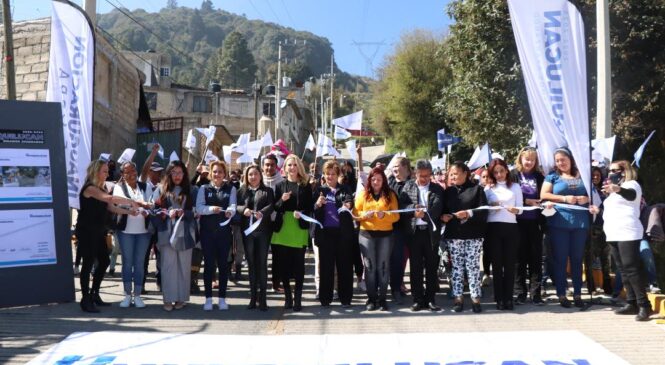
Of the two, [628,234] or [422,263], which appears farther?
[422,263]

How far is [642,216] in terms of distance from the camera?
755 centimetres

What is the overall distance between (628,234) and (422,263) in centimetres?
243

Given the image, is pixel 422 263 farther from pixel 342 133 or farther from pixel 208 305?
pixel 342 133

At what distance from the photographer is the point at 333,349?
5555 millimetres

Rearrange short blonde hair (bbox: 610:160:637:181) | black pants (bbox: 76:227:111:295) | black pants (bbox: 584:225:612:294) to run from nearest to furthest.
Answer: short blonde hair (bbox: 610:160:637:181) < black pants (bbox: 76:227:111:295) < black pants (bbox: 584:225:612:294)

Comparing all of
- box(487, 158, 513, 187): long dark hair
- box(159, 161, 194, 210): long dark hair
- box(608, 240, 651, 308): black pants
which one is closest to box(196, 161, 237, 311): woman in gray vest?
box(159, 161, 194, 210): long dark hair

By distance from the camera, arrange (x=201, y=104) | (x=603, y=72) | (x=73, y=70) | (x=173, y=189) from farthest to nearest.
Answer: (x=201, y=104), (x=603, y=72), (x=73, y=70), (x=173, y=189)

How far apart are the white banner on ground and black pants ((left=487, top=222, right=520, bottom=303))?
128 cm

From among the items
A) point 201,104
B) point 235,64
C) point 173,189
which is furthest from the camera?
point 235,64

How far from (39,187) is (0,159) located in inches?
21.9

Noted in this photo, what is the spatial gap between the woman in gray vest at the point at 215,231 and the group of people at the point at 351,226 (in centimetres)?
1

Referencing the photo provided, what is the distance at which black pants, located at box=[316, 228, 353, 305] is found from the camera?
7.69 m

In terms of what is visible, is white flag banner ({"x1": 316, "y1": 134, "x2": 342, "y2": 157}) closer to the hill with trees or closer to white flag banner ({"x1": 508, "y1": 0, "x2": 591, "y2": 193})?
white flag banner ({"x1": 508, "y1": 0, "x2": 591, "y2": 193})

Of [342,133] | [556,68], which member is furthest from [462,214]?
[342,133]
